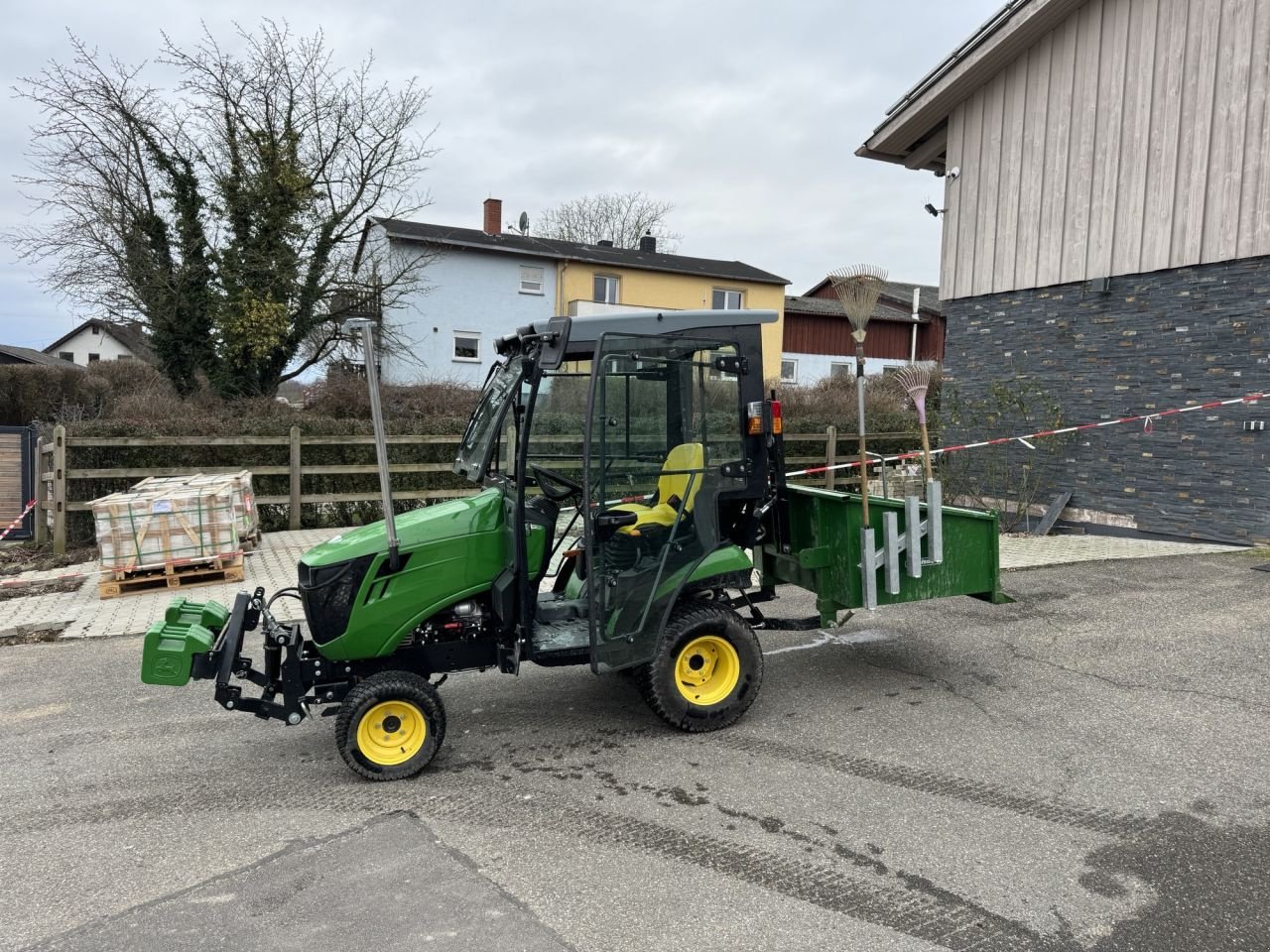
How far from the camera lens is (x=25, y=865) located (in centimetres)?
344

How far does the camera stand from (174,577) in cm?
859

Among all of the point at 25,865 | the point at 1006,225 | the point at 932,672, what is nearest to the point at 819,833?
the point at 932,672

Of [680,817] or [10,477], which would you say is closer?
[680,817]

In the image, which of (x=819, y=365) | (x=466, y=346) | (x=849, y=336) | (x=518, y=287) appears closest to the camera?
(x=466, y=346)

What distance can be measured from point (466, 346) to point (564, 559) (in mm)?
24895

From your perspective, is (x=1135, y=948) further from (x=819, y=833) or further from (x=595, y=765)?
(x=595, y=765)

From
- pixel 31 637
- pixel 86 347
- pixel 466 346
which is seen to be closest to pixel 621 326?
pixel 31 637

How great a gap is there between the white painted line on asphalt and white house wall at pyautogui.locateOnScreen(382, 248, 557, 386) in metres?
22.2


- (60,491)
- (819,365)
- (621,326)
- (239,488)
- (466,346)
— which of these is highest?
(819,365)

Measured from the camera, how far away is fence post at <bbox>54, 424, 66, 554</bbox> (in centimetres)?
1002

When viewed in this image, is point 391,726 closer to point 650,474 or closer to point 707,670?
point 707,670

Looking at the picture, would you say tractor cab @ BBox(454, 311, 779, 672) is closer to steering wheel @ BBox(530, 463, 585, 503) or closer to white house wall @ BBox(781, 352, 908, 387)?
steering wheel @ BBox(530, 463, 585, 503)

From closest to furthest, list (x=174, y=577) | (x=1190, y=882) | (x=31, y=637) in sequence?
(x=1190, y=882) < (x=31, y=637) < (x=174, y=577)

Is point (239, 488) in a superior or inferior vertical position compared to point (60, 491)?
superior
